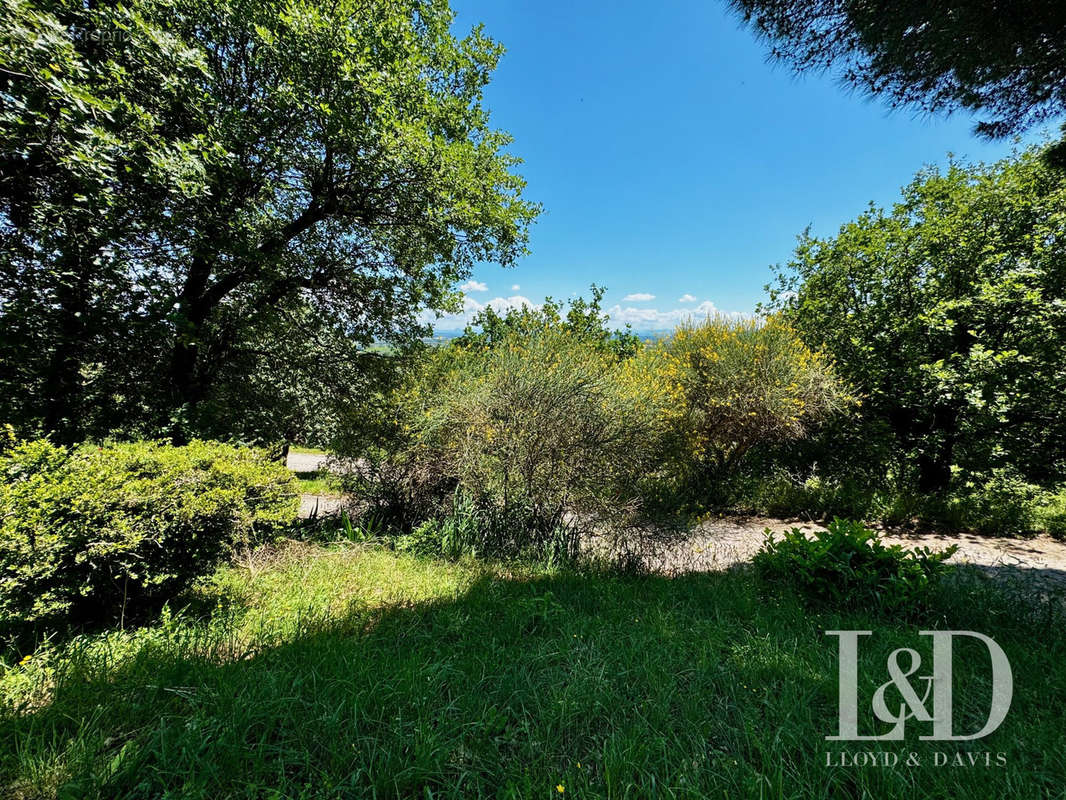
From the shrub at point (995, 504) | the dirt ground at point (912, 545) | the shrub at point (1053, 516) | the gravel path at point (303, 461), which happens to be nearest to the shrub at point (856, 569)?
the dirt ground at point (912, 545)

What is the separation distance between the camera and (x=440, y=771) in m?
1.50

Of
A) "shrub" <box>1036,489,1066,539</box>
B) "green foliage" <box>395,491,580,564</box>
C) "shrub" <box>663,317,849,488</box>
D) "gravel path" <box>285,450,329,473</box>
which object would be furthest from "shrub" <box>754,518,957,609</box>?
"gravel path" <box>285,450,329,473</box>

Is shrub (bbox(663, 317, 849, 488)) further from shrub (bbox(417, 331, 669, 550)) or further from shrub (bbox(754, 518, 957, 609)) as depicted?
shrub (bbox(754, 518, 957, 609))

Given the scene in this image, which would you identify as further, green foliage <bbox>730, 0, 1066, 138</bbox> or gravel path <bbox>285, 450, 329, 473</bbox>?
gravel path <bbox>285, 450, 329, 473</bbox>

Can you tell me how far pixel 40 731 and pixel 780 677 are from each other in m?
3.76

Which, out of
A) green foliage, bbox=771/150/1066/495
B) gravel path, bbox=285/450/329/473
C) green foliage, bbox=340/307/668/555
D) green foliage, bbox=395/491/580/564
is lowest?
gravel path, bbox=285/450/329/473

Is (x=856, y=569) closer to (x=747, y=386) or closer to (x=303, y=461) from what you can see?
(x=747, y=386)

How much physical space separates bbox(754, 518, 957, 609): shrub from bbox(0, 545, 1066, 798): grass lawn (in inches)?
9.2

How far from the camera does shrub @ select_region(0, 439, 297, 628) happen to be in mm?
2295

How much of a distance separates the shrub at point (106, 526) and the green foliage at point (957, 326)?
10306mm

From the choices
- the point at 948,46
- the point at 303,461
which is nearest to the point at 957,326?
the point at 948,46

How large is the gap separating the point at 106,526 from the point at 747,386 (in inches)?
330

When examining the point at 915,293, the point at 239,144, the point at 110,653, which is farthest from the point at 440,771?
the point at 915,293

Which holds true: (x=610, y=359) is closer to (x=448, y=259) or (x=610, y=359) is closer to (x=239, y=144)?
(x=448, y=259)
